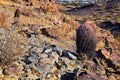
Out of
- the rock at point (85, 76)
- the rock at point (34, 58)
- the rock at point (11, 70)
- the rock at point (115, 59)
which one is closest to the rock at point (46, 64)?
the rock at point (34, 58)

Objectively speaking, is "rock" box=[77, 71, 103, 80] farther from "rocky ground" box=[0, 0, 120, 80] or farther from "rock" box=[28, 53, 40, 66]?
"rock" box=[28, 53, 40, 66]

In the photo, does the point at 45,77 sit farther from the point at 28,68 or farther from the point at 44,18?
the point at 44,18

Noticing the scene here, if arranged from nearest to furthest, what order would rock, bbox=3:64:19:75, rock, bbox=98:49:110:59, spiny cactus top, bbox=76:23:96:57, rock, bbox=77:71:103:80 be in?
rock, bbox=3:64:19:75
rock, bbox=77:71:103:80
spiny cactus top, bbox=76:23:96:57
rock, bbox=98:49:110:59

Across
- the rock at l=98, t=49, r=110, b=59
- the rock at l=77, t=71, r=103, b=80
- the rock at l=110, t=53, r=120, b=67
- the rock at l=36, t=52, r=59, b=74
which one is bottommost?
the rock at l=110, t=53, r=120, b=67

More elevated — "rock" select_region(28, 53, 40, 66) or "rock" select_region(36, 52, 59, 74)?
"rock" select_region(28, 53, 40, 66)

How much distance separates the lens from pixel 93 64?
43.9 ft

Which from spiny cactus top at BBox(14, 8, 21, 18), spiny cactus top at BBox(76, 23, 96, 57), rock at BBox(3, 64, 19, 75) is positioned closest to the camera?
rock at BBox(3, 64, 19, 75)

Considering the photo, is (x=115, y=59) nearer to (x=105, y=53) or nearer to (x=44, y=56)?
(x=105, y=53)

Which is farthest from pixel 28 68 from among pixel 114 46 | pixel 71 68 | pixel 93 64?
pixel 114 46

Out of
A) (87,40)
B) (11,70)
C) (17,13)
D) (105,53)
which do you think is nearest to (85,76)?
(11,70)

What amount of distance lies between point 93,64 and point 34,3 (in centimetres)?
1294

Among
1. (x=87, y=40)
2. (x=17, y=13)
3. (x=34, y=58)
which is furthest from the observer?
(x=17, y=13)

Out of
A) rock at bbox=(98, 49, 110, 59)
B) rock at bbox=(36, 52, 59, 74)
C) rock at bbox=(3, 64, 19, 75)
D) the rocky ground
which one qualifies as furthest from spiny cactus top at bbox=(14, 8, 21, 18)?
rock at bbox=(3, 64, 19, 75)

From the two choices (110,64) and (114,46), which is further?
(114,46)
